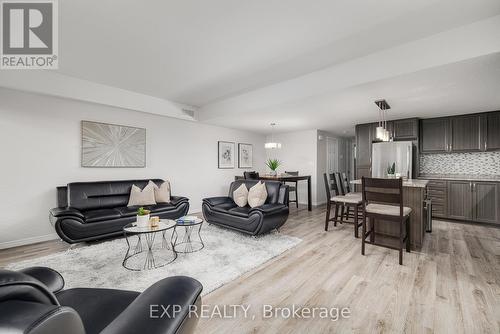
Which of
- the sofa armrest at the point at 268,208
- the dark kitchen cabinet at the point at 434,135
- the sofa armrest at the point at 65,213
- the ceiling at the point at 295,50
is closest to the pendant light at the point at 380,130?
the ceiling at the point at 295,50

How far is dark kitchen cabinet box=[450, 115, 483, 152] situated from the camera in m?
4.54

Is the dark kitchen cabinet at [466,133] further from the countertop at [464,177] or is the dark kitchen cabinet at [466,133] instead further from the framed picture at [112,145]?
the framed picture at [112,145]

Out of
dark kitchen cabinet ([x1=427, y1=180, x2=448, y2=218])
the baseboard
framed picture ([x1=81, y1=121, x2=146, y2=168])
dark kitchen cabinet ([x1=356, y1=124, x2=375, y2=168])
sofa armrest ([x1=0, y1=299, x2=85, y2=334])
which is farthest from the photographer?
dark kitchen cabinet ([x1=356, y1=124, x2=375, y2=168])

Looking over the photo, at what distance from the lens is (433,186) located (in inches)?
189

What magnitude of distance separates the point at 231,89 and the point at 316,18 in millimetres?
2260

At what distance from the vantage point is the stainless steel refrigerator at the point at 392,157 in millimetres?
4816

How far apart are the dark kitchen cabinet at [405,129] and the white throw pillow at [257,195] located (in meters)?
3.71

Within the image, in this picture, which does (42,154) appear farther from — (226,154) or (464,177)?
(464,177)

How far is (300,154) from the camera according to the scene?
7.00 meters

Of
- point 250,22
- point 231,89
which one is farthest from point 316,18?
point 231,89

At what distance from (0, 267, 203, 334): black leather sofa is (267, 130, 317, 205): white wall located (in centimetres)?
609

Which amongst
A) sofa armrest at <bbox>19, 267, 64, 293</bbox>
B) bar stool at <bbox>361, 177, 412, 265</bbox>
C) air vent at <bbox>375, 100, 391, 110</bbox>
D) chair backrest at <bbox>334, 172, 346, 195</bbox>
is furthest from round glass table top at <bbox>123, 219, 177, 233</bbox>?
air vent at <bbox>375, 100, 391, 110</bbox>

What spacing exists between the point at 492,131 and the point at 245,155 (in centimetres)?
567

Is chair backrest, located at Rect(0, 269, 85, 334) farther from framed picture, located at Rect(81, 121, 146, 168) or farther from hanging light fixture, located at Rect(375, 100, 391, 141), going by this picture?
hanging light fixture, located at Rect(375, 100, 391, 141)
